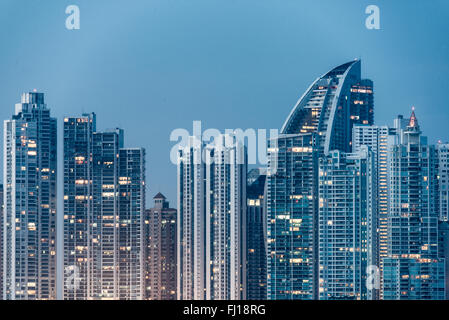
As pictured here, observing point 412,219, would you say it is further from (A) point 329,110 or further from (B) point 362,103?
(A) point 329,110

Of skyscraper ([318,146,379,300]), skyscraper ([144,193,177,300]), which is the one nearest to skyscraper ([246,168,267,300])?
skyscraper ([318,146,379,300])

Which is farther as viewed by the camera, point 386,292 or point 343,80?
point 343,80

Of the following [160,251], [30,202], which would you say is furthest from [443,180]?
[30,202]

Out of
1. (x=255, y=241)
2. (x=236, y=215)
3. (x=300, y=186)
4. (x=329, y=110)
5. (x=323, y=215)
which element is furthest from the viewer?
(x=329, y=110)

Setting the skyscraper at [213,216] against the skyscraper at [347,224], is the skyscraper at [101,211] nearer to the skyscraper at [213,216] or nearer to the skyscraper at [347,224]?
the skyscraper at [213,216]

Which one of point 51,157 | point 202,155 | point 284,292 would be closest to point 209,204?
point 202,155

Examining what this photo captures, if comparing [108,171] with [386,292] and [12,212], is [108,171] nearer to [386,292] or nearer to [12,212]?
[12,212]
